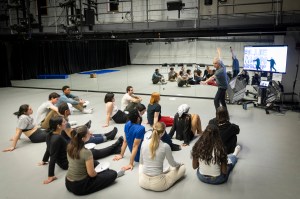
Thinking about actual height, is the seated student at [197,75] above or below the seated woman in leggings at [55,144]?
above

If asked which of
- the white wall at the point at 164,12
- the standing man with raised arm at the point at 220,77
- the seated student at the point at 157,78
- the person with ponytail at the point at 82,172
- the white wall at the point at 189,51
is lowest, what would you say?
the person with ponytail at the point at 82,172

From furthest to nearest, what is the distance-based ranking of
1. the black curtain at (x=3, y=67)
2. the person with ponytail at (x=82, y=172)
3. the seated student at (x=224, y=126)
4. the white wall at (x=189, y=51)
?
the black curtain at (x=3, y=67) → the white wall at (x=189, y=51) → the seated student at (x=224, y=126) → the person with ponytail at (x=82, y=172)

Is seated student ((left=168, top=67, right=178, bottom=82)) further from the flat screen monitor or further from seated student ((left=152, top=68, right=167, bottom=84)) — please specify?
the flat screen monitor

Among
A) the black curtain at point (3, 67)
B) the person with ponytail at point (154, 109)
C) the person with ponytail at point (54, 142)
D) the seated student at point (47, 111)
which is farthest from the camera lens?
the black curtain at point (3, 67)

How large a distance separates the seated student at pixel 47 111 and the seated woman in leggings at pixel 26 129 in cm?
19

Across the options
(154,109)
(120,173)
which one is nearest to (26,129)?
(120,173)

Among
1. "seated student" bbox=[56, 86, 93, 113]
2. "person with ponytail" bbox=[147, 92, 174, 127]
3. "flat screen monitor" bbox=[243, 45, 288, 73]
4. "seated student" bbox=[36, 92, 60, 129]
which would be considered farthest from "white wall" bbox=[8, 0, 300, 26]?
"seated student" bbox=[36, 92, 60, 129]

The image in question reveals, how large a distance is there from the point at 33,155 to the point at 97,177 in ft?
7.09

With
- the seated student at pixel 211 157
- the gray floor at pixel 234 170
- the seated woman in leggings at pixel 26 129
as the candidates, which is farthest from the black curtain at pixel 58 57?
the seated student at pixel 211 157

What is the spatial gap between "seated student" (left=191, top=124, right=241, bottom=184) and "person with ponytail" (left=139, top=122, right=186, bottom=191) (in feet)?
1.17

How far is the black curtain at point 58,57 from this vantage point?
15.3m

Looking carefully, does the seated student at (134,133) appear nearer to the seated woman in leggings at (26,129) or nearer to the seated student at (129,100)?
the seated woman in leggings at (26,129)

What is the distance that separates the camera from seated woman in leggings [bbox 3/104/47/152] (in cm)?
540

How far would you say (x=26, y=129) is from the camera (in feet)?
18.5
